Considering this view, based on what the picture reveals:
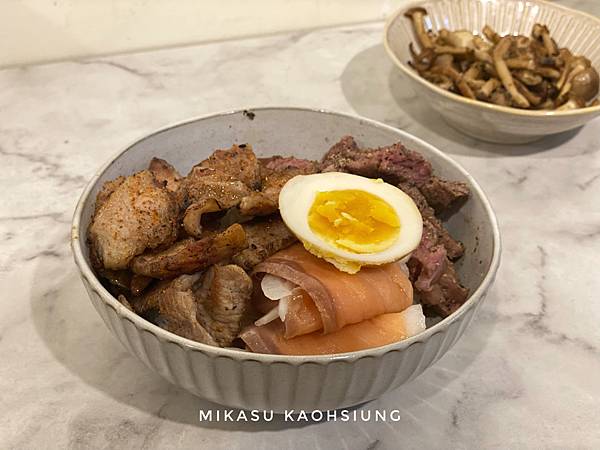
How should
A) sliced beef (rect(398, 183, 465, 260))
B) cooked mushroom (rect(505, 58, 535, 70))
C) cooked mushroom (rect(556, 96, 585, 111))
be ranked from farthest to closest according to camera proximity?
cooked mushroom (rect(505, 58, 535, 70)) → cooked mushroom (rect(556, 96, 585, 111)) → sliced beef (rect(398, 183, 465, 260))

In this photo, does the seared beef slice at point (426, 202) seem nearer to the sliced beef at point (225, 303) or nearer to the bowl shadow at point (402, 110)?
the sliced beef at point (225, 303)

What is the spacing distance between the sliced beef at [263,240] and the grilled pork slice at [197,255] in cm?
A: 2

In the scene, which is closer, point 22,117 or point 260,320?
point 260,320

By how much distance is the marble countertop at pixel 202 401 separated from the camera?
982 millimetres

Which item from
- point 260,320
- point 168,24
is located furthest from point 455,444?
point 168,24

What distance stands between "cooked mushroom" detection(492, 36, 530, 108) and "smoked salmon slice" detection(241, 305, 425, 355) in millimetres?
1006

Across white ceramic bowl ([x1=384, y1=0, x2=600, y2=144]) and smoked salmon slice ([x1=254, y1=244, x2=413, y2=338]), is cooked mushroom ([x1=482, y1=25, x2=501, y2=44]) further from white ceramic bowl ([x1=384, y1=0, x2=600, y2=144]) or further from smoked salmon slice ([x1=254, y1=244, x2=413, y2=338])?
smoked salmon slice ([x1=254, y1=244, x2=413, y2=338])

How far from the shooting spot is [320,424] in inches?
38.9

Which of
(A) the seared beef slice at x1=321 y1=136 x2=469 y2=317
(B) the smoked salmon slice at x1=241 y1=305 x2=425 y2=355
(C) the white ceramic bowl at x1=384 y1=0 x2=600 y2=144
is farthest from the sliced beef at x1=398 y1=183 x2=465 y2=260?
(C) the white ceramic bowl at x1=384 y1=0 x2=600 y2=144

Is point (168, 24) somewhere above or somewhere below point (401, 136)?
below

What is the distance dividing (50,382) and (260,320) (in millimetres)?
404

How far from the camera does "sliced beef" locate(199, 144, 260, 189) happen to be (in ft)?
3.66

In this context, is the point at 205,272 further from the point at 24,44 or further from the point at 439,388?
the point at 24,44

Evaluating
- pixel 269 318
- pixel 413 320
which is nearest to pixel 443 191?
pixel 413 320
